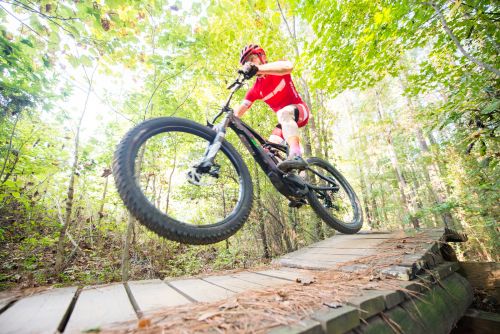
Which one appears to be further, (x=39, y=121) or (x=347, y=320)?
(x=39, y=121)

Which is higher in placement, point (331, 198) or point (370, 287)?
point (331, 198)

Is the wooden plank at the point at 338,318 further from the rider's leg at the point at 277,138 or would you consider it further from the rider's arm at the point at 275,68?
the rider's leg at the point at 277,138

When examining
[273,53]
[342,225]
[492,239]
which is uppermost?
[273,53]

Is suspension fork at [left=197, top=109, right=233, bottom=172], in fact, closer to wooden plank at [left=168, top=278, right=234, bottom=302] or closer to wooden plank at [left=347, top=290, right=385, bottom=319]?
wooden plank at [left=168, top=278, right=234, bottom=302]

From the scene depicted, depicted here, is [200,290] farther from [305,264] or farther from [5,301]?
[305,264]

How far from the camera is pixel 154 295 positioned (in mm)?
1530

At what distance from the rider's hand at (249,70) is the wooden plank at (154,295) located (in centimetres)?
189

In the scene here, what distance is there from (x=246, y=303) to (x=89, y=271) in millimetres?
4402

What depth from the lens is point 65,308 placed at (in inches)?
50.7

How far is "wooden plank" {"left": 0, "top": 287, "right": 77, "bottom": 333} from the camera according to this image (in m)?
1.02

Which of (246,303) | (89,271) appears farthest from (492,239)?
(89,271)

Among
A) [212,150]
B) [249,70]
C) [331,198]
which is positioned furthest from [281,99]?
[331,198]

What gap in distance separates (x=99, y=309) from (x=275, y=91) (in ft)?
8.59

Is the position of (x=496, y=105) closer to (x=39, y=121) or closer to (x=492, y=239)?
(x=39, y=121)
